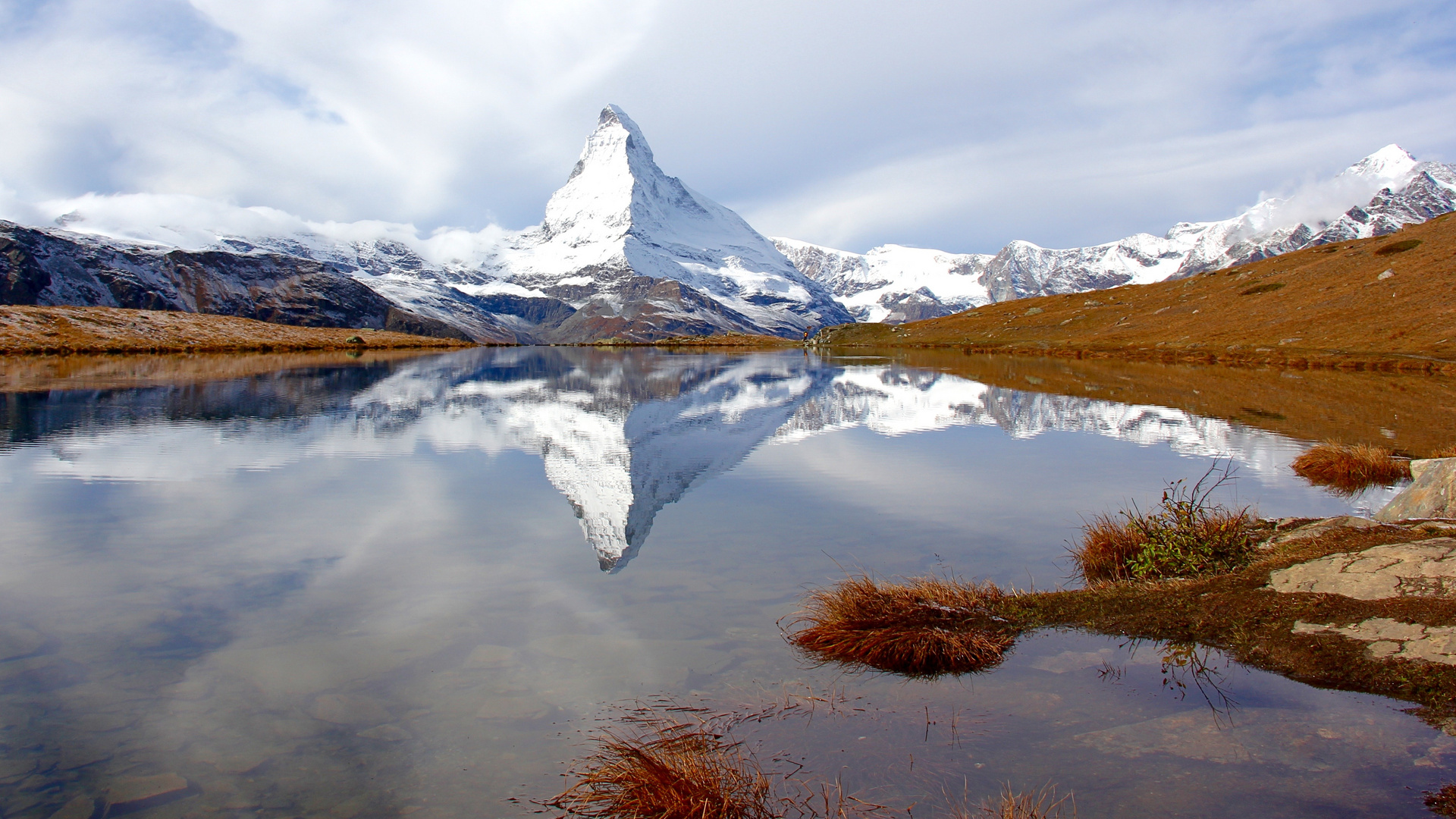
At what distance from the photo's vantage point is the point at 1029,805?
5.88 metres

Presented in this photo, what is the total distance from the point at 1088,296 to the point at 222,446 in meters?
138

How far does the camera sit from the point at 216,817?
612cm

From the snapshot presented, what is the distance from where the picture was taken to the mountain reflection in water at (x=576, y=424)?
68.3ft

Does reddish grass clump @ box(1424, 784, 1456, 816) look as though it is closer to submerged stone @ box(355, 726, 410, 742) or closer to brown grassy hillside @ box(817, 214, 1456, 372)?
submerged stone @ box(355, 726, 410, 742)

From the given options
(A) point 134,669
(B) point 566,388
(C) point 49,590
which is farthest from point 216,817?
(B) point 566,388

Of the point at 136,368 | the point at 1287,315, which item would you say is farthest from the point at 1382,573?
the point at 1287,315

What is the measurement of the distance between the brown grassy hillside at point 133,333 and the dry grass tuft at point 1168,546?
316 feet

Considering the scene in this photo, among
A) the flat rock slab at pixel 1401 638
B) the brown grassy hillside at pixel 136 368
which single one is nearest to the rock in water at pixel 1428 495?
the flat rock slab at pixel 1401 638

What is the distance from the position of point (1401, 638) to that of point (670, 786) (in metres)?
7.95

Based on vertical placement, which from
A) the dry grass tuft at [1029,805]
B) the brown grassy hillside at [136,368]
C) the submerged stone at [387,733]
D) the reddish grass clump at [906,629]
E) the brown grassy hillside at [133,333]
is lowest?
the dry grass tuft at [1029,805]

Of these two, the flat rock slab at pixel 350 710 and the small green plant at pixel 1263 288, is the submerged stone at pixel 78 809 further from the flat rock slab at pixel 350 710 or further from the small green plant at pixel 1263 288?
the small green plant at pixel 1263 288

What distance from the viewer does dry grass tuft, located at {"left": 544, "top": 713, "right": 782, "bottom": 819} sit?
600 centimetres

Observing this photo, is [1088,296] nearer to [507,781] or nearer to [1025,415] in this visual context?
[1025,415]

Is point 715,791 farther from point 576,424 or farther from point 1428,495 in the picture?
point 576,424
